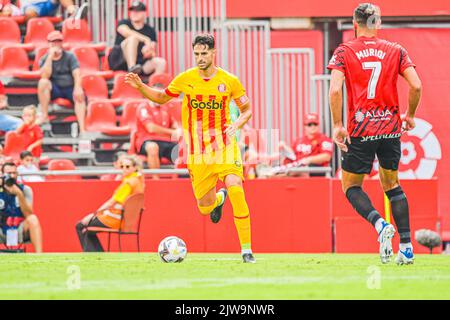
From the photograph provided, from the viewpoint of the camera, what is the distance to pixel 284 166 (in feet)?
59.0

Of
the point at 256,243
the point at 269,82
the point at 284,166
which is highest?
the point at 269,82

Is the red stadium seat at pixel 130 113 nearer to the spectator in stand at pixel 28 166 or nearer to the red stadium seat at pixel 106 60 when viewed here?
the red stadium seat at pixel 106 60

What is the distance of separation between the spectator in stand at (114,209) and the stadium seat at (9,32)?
15.3 ft

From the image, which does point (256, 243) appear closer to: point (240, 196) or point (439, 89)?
point (439, 89)

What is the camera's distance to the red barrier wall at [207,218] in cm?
1766

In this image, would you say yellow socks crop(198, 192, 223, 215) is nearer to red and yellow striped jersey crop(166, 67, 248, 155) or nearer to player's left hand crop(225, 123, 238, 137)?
red and yellow striped jersey crop(166, 67, 248, 155)

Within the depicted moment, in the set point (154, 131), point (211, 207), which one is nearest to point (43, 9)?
point (154, 131)

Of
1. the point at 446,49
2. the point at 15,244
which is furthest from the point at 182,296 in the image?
the point at 446,49

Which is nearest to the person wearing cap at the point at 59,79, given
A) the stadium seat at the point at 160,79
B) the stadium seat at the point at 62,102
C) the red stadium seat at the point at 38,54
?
the stadium seat at the point at 62,102

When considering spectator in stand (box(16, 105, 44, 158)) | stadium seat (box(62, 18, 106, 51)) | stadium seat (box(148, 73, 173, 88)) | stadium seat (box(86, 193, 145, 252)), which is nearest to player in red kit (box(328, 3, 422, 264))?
stadium seat (box(86, 193, 145, 252))

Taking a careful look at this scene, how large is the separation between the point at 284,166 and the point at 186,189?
1.51 meters

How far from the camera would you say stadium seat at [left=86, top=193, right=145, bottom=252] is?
1695cm
